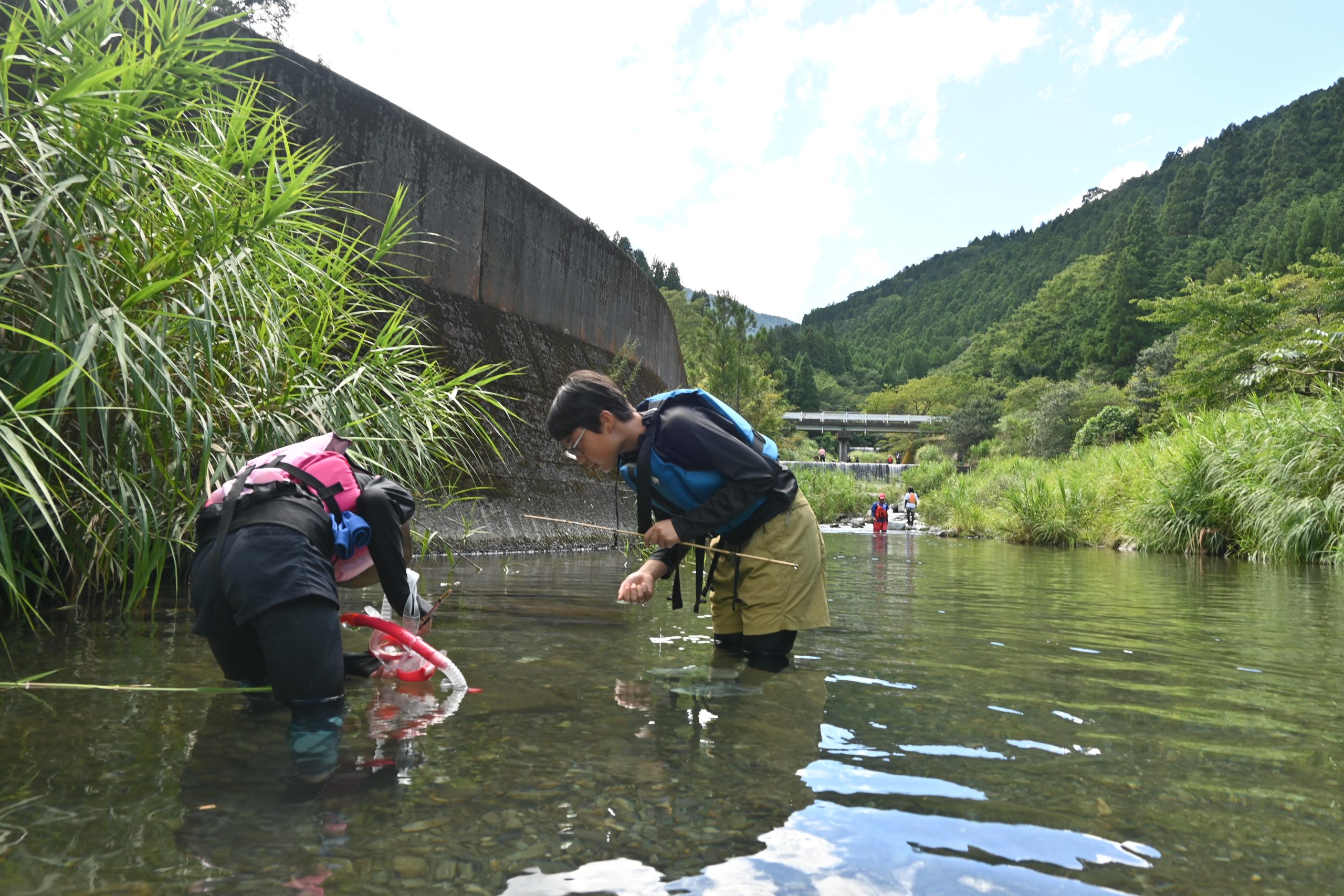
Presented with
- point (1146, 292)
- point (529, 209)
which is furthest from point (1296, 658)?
point (1146, 292)

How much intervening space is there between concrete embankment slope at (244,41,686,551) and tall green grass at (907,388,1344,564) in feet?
26.1

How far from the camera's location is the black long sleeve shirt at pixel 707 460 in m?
3.18

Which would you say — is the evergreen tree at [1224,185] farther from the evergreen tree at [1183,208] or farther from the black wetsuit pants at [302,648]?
the black wetsuit pants at [302,648]

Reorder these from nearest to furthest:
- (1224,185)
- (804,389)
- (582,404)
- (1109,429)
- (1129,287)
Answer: (582,404) < (1109,429) < (1129,287) < (1224,185) < (804,389)

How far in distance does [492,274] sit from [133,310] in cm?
660

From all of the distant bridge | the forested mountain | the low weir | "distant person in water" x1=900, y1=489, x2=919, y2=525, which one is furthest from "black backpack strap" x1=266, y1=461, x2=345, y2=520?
the distant bridge

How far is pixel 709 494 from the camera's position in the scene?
327 centimetres

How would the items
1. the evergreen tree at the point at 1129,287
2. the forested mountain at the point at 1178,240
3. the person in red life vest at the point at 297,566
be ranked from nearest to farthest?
the person in red life vest at the point at 297,566, the forested mountain at the point at 1178,240, the evergreen tree at the point at 1129,287

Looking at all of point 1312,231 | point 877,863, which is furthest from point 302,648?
point 1312,231

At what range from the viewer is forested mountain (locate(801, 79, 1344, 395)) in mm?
63500

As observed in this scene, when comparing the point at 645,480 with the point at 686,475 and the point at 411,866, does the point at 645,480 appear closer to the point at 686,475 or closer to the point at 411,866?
the point at 686,475

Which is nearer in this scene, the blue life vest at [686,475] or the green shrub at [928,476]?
the blue life vest at [686,475]

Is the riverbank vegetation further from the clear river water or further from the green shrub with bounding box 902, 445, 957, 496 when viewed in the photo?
the clear river water

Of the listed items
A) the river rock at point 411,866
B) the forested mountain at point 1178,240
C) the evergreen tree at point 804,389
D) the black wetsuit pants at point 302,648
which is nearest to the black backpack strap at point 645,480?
the black wetsuit pants at point 302,648
